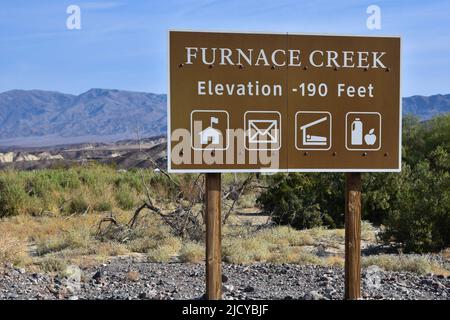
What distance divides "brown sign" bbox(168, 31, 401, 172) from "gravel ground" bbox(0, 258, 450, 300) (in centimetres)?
182

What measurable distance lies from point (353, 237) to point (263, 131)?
1.49m

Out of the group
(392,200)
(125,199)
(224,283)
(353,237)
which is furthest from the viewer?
(125,199)

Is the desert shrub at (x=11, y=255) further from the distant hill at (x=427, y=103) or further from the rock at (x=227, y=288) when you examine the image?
the distant hill at (x=427, y=103)

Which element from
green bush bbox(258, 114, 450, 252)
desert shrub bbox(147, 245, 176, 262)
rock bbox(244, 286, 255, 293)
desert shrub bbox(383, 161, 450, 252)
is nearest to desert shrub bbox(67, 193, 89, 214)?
green bush bbox(258, 114, 450, 252)

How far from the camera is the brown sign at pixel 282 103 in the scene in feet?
21.6

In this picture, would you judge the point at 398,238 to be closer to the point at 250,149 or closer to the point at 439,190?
the point at 439,190

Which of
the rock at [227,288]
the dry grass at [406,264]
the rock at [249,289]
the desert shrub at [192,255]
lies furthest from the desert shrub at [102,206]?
the rock at [249,289]

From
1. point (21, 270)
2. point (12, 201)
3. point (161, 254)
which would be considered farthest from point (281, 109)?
point (12, 201)

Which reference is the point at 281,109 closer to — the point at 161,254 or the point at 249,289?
the point at 249,289

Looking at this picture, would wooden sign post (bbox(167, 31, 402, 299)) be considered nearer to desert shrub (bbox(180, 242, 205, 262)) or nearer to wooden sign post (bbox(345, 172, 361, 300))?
wooden sign post (bbox(345, 172, 361, 300))

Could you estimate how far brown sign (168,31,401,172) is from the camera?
660 cm

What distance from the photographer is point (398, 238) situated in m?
13.0

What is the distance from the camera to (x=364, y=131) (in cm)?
690
